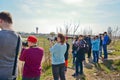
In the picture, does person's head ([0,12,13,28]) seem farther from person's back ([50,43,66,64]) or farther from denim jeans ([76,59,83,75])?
denim jeans ([76,59,83,75])

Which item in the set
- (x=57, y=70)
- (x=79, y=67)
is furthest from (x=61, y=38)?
(x=79, y=67)

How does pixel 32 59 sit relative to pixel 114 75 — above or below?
above

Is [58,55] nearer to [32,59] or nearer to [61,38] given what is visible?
[61,38]

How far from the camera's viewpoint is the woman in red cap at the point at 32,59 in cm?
567

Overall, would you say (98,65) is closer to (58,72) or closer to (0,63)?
(58,72)

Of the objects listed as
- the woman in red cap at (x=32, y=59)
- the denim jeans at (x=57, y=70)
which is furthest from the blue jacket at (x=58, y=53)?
the woman in red cap at (x=32, y=59)

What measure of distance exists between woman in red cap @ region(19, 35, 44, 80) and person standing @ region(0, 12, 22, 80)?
4.63 feet

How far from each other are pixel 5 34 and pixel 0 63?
1.41ft

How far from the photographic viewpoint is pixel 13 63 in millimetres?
4266

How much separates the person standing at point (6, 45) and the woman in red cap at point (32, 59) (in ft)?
4.63

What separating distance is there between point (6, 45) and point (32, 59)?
61.6 inches

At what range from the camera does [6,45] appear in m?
4.18

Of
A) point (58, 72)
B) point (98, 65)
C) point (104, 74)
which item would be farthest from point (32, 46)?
point (98, 65)

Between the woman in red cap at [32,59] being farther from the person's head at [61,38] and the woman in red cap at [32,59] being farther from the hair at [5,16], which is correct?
the person's head at [61,38]
